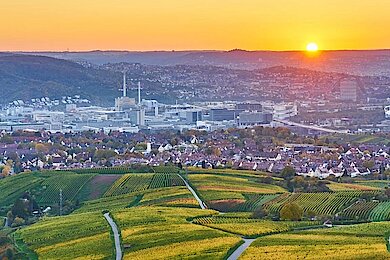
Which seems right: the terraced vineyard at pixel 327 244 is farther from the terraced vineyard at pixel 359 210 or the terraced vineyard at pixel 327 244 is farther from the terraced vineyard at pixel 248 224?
the terraced vineyard at pixel 359 210

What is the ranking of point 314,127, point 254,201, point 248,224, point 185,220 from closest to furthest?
point 248,224 < point 185,220 < point 254,201 < point 314,127

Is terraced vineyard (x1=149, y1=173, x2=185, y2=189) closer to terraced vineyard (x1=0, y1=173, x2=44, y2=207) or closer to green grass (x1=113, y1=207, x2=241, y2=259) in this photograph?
terraced vineyard (x1=0, y1=173, x2=44, y2=207)

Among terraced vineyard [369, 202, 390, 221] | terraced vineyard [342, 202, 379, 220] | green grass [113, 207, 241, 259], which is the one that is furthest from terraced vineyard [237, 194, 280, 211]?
terraced vineyard [369, 202, 390, 221]

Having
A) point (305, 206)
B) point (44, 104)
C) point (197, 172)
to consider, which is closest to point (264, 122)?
point (44, 104)

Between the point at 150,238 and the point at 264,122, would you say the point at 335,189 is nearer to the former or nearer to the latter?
the point at 150,238

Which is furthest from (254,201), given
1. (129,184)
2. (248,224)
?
(129,184)

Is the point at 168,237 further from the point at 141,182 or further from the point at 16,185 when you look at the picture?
the point at 16,185
